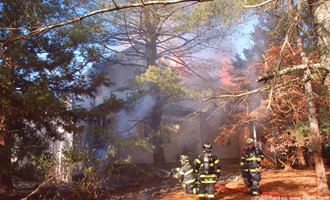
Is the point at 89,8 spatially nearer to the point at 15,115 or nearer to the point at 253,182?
the point at 15,115

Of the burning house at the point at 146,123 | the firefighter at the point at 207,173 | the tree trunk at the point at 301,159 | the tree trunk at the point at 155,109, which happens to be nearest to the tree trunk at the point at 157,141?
the tree trunk at the point at 155,109

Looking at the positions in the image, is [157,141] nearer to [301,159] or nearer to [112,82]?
[112,82]

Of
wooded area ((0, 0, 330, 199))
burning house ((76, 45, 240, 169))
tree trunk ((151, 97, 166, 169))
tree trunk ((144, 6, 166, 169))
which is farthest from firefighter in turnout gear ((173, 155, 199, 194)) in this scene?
tree trunk ((151, 97, 166, 169))

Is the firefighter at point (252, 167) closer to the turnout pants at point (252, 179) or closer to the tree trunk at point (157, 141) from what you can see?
the turnout pants at point (252, 179)

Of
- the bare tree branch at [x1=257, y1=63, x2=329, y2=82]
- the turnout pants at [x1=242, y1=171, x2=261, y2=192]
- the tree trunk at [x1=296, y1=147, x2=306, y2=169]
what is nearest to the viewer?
the bare tree branch at [x1=257, y1=63, x2=329, y2=82]

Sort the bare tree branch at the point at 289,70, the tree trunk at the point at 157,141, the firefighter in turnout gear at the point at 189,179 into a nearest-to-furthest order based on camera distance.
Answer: the bare tree branch at the point at 289,70 < the firefighter in turnout gear at the point at 189,179 < the tree trunk at the point at 157,141

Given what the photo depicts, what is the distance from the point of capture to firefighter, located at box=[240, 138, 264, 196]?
8.42m

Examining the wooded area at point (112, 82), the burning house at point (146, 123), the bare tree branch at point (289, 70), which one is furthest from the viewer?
the burning house at point (146, 123)

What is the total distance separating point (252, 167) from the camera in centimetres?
855

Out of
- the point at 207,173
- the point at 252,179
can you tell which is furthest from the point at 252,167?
the point at 207,173

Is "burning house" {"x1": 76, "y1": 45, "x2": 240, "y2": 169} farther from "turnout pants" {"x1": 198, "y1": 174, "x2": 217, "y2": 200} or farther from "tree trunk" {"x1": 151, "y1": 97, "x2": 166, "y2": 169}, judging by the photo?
"turnout pants" {"x1": 198, "y1": 174, "x2": 217, "y2": 200}

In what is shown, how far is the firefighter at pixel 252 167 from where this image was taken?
8422mm

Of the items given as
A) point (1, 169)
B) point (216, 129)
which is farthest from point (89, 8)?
point (216, 129)

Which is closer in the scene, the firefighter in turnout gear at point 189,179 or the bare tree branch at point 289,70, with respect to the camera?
the bare tree branch at point 289,70
